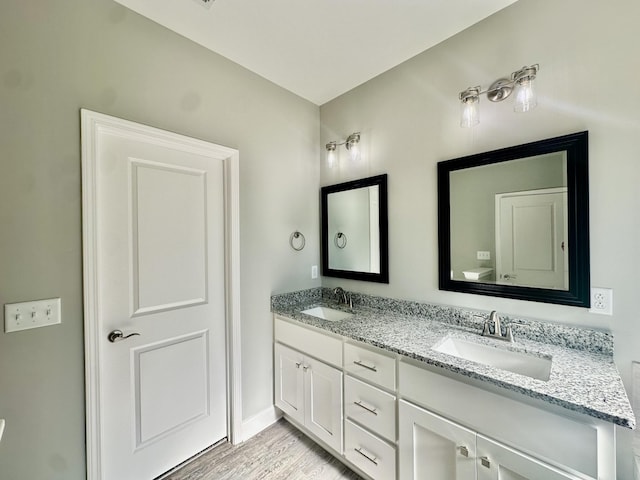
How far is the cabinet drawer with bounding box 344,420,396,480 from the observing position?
1.37m

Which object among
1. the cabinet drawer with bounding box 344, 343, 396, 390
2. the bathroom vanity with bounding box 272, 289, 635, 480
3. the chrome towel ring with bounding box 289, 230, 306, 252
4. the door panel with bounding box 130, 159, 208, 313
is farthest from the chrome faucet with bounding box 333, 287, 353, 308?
the door panel with bounding box 130, 159, 208, 313

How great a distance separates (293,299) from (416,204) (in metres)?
1.20

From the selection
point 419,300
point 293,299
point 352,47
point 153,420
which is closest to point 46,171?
point 153,420

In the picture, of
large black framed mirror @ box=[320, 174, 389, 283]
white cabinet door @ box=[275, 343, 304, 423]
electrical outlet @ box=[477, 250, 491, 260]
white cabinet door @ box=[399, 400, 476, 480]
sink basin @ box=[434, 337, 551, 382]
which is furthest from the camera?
large black framed mirror @ box=[320, 174, 389, 283]

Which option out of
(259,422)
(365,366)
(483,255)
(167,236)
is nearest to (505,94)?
(483,255)

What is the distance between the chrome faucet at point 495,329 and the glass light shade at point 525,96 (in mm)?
1055

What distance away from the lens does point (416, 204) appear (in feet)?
5.99

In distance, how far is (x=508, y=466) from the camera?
39.4 inches

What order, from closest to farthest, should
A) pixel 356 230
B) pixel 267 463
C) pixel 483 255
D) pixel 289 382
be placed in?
1. pixel 483 255
2. pixel 267 463
3. pixel 289 382
4. pixel 356 230

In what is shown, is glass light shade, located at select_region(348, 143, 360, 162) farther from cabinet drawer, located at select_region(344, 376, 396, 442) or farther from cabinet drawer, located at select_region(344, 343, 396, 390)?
cabinet drawer, located at select_region(344, 376, 396, 442)

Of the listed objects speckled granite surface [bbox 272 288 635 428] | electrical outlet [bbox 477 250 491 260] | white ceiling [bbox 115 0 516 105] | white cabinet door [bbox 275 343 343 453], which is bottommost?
white cabinet door [bbox 275 343 343 453]

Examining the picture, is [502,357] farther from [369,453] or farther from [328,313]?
[328,313]

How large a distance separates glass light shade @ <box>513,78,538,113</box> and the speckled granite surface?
1088 millimetres

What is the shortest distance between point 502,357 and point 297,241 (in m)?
1.55
